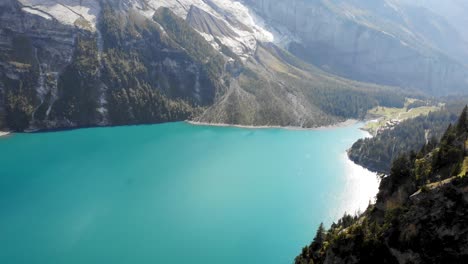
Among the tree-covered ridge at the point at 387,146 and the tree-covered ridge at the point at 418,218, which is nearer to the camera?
the tree-covered ridge at the point at 418,218

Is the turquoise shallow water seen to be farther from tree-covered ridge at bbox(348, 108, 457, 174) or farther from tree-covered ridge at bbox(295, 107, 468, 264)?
tree-covered ridge at bbox(295, 107, 468, 264)

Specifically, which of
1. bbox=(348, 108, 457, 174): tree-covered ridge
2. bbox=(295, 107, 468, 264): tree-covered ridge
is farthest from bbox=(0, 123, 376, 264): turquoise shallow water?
bbox=(295, 107, 468, 264): tree-covered ridge

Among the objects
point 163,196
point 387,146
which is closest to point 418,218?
point 163,196

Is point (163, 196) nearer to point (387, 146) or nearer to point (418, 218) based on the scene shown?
point (418, 218)

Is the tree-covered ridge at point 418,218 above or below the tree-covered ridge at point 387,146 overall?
above

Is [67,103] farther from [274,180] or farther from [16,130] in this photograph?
[274,180]

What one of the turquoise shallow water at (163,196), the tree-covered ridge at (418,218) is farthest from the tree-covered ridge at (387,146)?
the tree-covered ridge at (418,218)

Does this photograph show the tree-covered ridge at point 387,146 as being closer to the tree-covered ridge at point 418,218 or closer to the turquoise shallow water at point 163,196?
the turquoise shallow water at point 163,196
